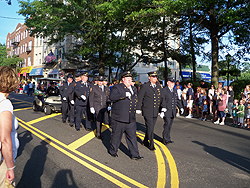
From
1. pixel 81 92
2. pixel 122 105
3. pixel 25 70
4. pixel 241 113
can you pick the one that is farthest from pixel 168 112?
pixel 25 70

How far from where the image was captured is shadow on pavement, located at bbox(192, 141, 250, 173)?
4926 mm

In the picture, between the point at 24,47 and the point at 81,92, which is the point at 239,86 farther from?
the point at 24,47

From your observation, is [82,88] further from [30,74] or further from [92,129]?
[30,74]

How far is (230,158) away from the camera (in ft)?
17.9

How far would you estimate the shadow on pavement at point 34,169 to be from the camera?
12.5 ft

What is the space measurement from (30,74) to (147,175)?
47019 millimetres

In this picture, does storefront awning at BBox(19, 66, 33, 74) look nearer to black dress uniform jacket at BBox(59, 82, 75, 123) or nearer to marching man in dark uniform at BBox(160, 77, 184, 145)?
black dress uniform jacket at BBox(59, 82, 75, 123)

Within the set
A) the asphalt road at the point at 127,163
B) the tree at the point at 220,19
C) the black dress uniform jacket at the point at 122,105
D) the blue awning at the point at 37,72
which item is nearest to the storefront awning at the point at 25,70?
the blue awning at the point at 37,72

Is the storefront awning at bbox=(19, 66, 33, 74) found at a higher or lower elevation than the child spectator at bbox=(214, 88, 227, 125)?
higher

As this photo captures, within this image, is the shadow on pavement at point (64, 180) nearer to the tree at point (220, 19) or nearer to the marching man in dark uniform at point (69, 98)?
the marching man in dark uniform at point (69, 98)

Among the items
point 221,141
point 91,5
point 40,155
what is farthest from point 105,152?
point 91,5

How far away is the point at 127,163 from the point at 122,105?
4.43 feet

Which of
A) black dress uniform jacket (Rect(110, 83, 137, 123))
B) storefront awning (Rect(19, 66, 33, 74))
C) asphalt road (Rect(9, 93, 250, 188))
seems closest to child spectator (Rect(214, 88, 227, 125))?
asphalt road (Rect(9, 93, 250, 188))

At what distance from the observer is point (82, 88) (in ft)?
27.4
